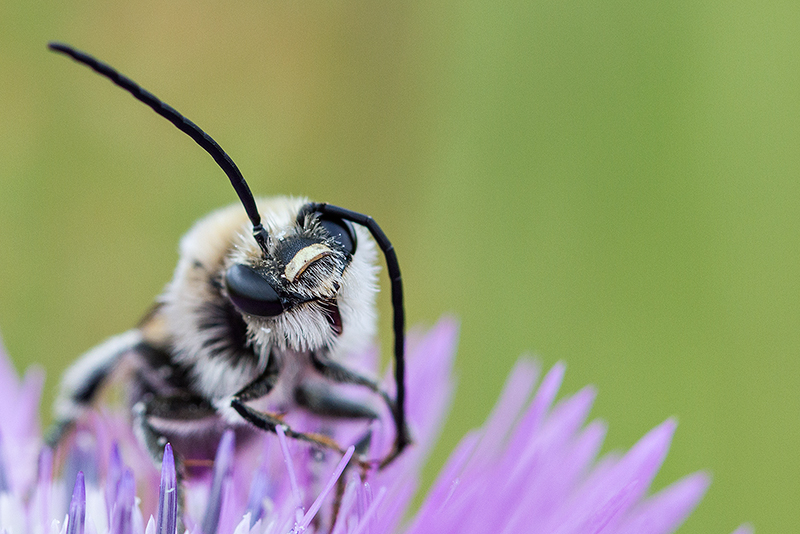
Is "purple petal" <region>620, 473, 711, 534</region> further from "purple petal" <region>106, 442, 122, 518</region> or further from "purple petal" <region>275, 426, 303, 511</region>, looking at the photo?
"purple petal" <region>106, 442, 122, 518</region>

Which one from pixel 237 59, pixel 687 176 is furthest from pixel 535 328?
pixel 237 59

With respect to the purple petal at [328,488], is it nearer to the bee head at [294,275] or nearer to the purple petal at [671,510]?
the bee head at [294,275]

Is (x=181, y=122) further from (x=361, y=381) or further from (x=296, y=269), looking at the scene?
(x=361, y=381)

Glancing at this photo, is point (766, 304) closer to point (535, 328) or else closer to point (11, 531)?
point (535, 328)

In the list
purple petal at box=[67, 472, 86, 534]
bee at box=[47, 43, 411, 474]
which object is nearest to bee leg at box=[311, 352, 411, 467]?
bee at box=[47, 43, 411, 474]

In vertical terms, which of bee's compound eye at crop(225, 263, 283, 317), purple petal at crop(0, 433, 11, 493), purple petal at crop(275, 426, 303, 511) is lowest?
purple petal at crop(0, 433, 11, 493)
